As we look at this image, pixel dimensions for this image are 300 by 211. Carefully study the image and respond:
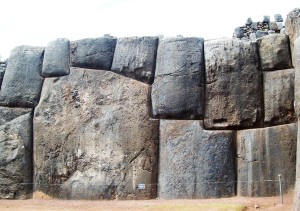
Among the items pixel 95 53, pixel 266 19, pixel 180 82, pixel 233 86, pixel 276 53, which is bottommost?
pixel 233 86

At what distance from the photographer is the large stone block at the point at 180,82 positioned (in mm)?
10594

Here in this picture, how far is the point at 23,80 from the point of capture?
11.6 metres

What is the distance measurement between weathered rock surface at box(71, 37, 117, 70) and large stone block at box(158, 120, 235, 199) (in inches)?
85.1

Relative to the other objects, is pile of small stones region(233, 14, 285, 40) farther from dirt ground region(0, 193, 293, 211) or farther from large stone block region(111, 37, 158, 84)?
dirt ground region(0, 193, 293, 211)

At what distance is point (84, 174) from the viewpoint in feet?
35.7

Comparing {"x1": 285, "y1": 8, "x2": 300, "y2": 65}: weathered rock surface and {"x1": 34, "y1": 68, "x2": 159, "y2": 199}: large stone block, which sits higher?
{"x1": 285, "y1": 8, "x2": 300, "y2": 65}: weathered rock surface

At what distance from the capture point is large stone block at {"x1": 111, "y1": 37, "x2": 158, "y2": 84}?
11070 millimetres

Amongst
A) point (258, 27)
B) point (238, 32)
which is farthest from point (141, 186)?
Answer: point (258, 27)

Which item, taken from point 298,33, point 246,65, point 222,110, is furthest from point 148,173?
point 298,33

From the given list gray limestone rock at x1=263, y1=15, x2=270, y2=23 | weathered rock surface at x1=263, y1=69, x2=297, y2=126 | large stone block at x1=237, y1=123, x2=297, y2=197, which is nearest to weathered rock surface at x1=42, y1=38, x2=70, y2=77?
large stone block at x1=237, y1=123, x2=297, y2=197

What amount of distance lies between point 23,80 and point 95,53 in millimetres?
1881

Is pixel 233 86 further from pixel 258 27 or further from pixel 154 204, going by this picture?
pixel 258 27

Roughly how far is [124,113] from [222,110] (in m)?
2.18

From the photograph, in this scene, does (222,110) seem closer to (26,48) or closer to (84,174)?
(84,174)
